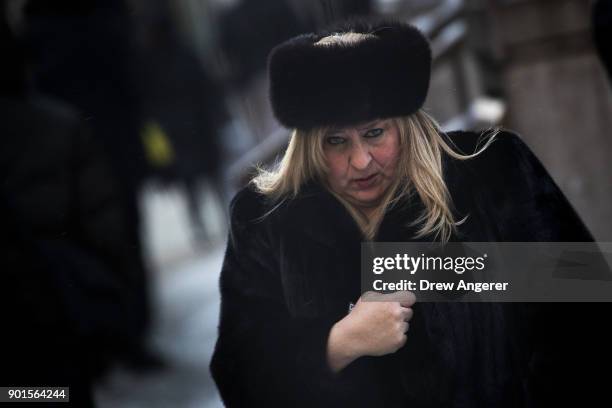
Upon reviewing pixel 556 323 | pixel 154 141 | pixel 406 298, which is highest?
pixel 154 141

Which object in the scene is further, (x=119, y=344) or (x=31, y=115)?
(x=119, y=344)

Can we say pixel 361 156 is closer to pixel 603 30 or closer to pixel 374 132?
pixel 374 132

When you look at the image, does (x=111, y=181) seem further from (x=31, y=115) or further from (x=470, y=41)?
(x=470, y=41)

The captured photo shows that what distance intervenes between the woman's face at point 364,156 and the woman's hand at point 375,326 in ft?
0.89

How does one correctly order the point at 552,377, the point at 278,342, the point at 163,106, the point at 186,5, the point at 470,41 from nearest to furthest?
1. the point at 552,377
2. the point at 278,342
3. the point at 470,41
4. the point at 163,106
5. the point at 186,5

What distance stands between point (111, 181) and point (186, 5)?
5.01 meters

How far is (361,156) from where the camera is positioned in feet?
6.72

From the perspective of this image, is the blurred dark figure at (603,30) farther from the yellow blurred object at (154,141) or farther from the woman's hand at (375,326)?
the yellow blurred object at (154,141)

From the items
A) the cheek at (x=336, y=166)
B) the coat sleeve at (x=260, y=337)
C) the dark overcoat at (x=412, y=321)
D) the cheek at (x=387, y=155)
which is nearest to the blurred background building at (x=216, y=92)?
the dark overcoat at (x=412, y=321)

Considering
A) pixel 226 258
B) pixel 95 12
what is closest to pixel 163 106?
pixel 95 12

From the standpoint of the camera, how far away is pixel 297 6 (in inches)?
151

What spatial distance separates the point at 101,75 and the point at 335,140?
3.44 meters

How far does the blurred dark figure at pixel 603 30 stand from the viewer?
9.78 feet

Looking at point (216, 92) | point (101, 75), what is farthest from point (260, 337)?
point (216, 92)
